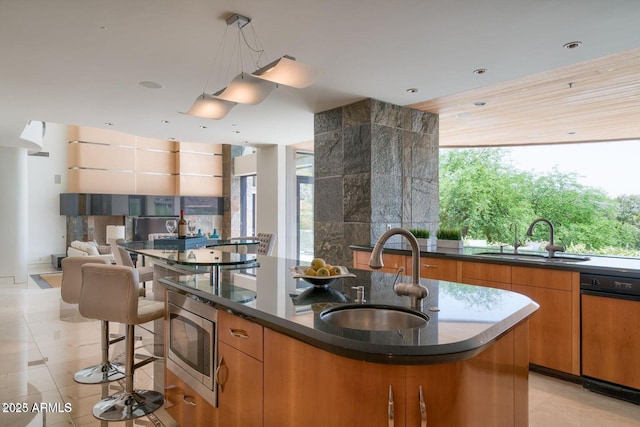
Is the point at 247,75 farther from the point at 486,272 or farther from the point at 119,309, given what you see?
the point at 486,272

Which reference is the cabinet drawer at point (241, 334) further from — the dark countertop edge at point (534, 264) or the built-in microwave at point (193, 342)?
the dark countertop edge at point (534, 264)

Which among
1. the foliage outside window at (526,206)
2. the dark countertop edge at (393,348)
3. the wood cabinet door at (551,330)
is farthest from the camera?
the foliage outside window at (526,206)

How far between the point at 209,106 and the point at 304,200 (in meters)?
5.26

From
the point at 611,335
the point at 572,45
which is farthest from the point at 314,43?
the point at 611,335

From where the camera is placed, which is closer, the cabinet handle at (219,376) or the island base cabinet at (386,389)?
Answer: the island base cabinet at (386,389)

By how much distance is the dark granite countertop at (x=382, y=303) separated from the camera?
43.7 inches

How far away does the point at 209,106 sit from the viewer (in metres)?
2.83

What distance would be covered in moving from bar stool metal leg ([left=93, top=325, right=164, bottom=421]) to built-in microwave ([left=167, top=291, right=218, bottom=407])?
0.43 m

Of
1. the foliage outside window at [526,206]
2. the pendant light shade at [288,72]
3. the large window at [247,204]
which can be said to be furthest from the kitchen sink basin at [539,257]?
the large window at [247,204]

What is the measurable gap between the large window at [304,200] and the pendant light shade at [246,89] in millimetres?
5484

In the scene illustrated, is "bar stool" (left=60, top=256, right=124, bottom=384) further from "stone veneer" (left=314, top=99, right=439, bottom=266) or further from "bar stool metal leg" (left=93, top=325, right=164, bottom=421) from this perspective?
"stone veneer" (left=314, top=99, right=439, bottom=266)

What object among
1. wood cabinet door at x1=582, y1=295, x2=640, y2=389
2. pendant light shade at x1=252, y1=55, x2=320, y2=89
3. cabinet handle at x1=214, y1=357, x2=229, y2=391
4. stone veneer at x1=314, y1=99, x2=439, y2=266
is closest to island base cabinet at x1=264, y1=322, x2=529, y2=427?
cabinet handle at x1=214, y1=357, x2=229, y2=391

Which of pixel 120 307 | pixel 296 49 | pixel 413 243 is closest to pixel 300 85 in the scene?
pixel 296 49

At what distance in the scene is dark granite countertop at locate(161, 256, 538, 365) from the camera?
1110 millimetres
